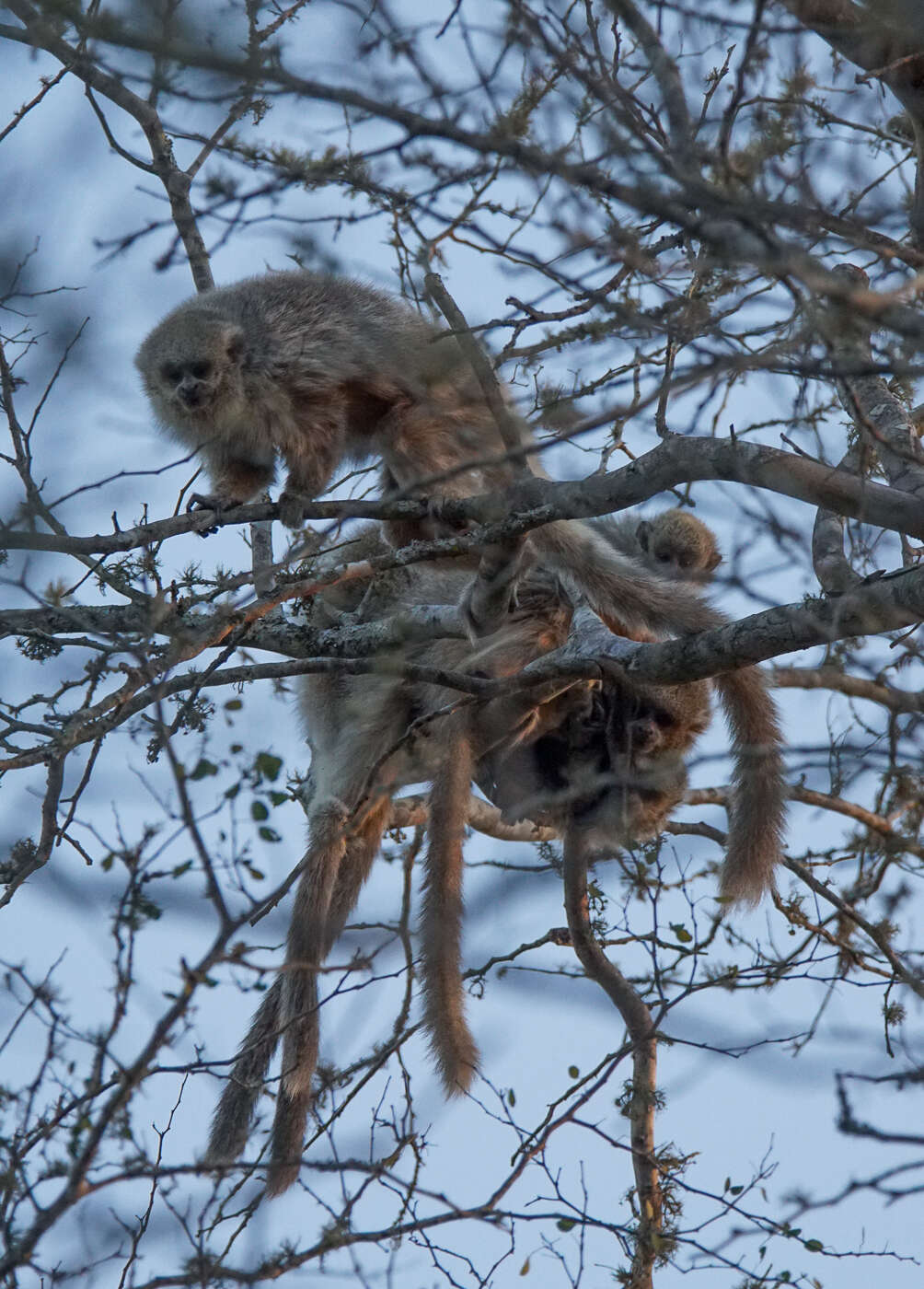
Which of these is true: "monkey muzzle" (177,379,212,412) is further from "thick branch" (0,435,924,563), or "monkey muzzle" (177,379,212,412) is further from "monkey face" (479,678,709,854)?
"monkey face" (479,678,709,854)

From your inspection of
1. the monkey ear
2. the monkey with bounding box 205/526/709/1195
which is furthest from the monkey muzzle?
the monkey with bounding box 205/526/709/1195

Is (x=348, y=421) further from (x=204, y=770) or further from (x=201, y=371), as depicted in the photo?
(x=204, y=770)

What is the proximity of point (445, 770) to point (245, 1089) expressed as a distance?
1682 mm

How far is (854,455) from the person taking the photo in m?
5.04

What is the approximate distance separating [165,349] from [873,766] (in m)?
4.38

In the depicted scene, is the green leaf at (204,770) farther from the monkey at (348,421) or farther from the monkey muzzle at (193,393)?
the monkey muzzle at (193,393)

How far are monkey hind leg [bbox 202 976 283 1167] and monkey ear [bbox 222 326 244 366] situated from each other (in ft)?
9.62

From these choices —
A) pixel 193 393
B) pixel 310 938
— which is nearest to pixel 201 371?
pixel 193 393

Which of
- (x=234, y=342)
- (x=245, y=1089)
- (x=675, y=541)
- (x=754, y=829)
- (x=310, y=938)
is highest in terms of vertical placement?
(x=675, y=541)

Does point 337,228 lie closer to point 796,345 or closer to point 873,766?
point 796,345

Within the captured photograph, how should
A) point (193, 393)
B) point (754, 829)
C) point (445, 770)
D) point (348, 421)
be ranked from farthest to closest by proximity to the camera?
point (348, 421), point (193, 393), point (445, 770), point (754, 829)

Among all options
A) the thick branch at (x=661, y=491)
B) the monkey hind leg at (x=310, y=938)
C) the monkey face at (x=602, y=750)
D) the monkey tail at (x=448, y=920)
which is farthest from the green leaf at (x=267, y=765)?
the monkey face at (x=602, y=750)

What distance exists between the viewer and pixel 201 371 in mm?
6164

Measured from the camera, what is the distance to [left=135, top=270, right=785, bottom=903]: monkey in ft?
17.9
